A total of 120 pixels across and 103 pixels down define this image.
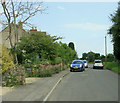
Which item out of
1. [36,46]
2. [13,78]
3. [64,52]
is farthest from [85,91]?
[64,52]

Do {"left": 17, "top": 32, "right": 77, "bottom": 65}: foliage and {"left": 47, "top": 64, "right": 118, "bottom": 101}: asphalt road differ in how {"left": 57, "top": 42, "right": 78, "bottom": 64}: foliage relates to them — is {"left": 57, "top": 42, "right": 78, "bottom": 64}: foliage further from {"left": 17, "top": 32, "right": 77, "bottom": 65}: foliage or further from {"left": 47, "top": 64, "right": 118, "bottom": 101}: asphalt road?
{"left": 47, "top": 64, "right": 118, "bottom": 101}: asphalt road

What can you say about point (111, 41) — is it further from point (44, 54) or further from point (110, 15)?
point (44, 54)

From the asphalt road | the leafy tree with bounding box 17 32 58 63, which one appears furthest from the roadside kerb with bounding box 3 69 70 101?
the leafy tree with bounding box 17 32 58 63

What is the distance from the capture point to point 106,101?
7.43m

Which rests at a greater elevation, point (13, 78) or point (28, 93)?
point (13, 78)

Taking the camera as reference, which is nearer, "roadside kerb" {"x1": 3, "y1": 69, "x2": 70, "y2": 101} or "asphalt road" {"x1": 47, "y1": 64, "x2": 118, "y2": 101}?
"roadside kerb" {"x1": 3, "y1": 69, "x2": 70, "y2": 101}

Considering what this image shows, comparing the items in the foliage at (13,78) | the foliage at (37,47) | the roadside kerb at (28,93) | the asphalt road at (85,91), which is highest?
the foliage at (37,47)

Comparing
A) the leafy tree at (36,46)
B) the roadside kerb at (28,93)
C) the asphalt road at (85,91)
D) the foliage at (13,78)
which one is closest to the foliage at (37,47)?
the leafy tree at (36,46)

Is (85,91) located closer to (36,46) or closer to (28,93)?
(28,93)

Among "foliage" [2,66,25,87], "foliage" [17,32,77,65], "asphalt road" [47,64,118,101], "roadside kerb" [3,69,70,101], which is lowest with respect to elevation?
"asphalt road" [47,64,118,101]

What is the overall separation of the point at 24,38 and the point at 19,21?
4.21 metres

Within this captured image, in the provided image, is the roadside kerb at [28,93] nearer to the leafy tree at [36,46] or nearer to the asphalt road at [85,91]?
Result: the asphalt road at [85,91]

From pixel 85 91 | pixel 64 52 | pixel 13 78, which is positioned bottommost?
pixel 85 91

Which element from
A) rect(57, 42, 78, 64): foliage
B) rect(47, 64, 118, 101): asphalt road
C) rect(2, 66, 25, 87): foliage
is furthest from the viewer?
rect(57, 42, 78, 64): foliage
